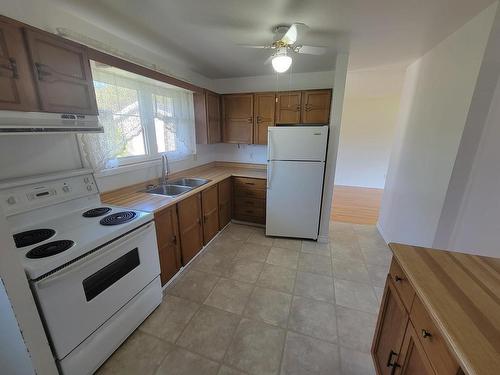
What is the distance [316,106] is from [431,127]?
1388mm

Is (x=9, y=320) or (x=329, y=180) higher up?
(x=329, y=180)

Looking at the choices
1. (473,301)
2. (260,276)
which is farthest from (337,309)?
(473,301)

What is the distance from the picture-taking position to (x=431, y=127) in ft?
6.89

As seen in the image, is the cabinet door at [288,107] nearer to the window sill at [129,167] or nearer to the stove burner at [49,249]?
the window sill at [129,167]

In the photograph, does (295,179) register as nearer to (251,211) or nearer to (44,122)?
(251,211)

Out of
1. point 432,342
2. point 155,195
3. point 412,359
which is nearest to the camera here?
point 432,342

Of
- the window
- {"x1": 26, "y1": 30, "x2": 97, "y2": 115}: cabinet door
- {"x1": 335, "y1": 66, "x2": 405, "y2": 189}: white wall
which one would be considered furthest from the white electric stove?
{"x1": 335, "y1": 66, "x2": 405, "y2": 189}: white wall

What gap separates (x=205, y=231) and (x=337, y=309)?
1.68 meters

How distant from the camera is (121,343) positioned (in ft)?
4.95

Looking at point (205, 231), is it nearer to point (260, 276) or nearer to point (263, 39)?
point (260, 276)

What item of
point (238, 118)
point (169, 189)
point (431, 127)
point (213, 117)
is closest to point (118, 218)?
point (169, 189)

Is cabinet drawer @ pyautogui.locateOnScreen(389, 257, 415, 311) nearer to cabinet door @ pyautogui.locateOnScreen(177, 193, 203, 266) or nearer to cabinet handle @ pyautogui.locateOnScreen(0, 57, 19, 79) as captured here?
cabinet door @ pyautogui.locateOnScreen(177, 193, 203, 266)

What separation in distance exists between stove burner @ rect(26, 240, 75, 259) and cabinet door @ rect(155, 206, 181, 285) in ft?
2.18

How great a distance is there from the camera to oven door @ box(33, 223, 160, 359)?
108cm
